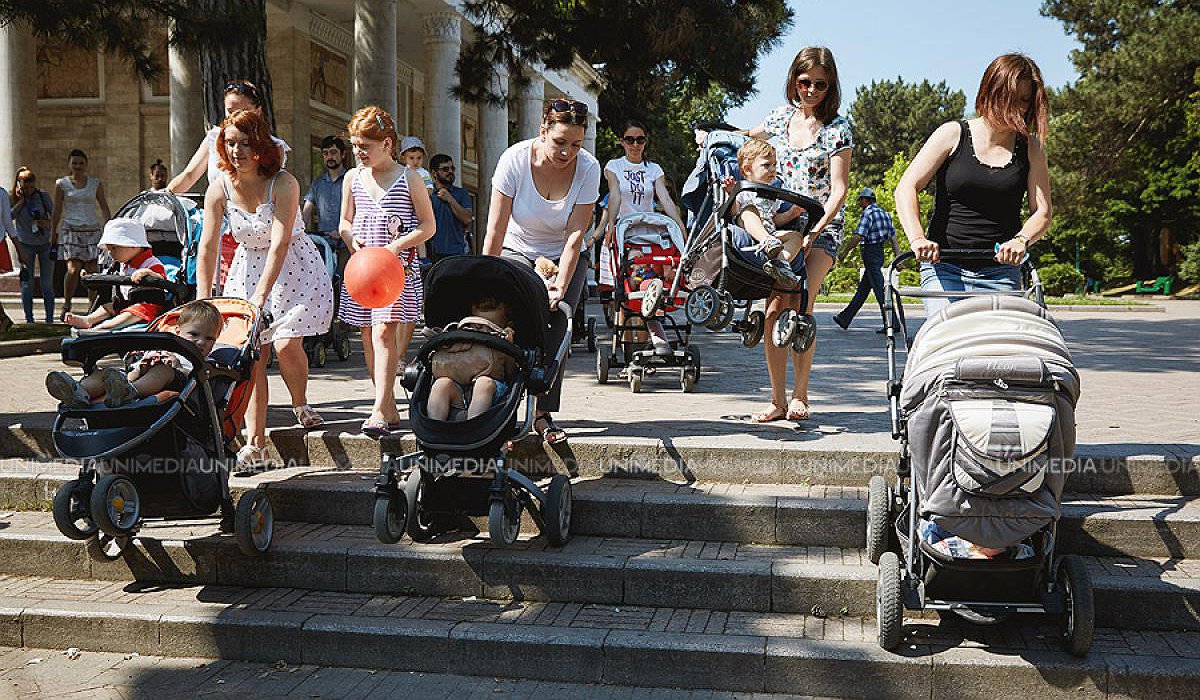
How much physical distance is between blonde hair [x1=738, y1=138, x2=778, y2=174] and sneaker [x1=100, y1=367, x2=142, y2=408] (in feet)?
12.4

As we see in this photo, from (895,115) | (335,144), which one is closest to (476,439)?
(335,144)

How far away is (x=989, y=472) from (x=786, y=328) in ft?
7.93

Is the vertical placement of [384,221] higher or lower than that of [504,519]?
higher

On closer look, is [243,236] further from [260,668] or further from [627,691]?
[627,691]

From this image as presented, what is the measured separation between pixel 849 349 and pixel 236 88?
7866 mm

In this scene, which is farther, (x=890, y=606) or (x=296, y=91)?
(x=296, y=91)

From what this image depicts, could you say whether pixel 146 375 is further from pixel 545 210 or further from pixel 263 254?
pixel 545 210

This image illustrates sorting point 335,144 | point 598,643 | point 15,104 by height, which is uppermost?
point 15,104

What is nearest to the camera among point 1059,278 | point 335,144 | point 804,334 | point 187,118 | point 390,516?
point 390,516

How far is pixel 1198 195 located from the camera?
42.8m

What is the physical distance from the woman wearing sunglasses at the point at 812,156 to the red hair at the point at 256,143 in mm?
2960

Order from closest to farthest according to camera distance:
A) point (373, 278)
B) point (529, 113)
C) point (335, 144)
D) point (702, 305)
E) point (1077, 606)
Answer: point (1077, 606), point (373, 278), point (702, 305), point (335, 144), point (529, 113)

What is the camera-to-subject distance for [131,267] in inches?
298

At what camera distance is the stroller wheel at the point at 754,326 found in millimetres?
6605
